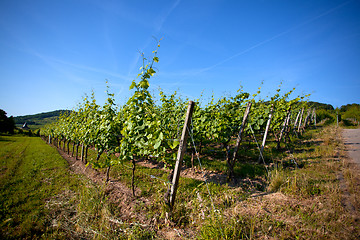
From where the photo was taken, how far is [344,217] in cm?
237

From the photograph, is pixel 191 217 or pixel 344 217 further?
pixel 191 217

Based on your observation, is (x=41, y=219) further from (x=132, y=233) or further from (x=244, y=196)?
(x=244, y=196)

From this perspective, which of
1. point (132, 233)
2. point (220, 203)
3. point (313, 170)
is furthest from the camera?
point (313, 170)

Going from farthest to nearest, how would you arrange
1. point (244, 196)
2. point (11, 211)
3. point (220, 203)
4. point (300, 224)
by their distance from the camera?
point (11, 211) → point (244, 196) → point (220, 203) → point (300, 224)

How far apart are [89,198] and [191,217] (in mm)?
2679

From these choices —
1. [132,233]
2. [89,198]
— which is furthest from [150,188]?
[132,233]

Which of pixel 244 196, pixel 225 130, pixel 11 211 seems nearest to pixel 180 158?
pixel 244 196

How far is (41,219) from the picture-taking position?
3.34m

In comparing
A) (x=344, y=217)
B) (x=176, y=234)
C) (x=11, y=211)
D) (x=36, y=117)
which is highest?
(x=36, y=117)

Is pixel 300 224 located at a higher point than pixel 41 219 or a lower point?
higher

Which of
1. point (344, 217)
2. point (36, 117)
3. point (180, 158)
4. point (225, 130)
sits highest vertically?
point (36, 117)

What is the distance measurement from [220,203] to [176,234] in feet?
3.89

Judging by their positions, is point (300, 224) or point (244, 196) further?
point (244, 196)

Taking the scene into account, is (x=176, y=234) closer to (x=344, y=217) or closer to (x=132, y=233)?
(x=132, y=233)
